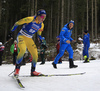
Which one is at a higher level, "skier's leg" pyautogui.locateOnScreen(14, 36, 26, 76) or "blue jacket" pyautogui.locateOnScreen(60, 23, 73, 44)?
"blue jacket" pyautogui.locateOnScreen(60, 23, 73, 44)

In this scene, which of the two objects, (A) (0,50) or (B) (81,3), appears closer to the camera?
(A) (0,50)

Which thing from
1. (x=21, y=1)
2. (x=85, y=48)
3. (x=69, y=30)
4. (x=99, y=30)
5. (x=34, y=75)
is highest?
(x=21, y=1)

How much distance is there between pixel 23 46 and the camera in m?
4.39

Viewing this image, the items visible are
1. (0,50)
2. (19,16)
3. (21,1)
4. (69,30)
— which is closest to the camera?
(69,30)

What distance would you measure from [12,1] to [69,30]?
2430cm

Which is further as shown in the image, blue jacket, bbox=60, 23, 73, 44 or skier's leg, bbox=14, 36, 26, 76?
blue jacket, bbox=60, 23, 73, 44

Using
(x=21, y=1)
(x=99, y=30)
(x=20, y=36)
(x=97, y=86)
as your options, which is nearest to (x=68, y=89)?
(x=97, y=86)

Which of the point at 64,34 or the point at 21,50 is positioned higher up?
the point at 64,34

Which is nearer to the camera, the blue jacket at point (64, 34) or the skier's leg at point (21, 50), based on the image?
the skier's leg at point (21, 50)

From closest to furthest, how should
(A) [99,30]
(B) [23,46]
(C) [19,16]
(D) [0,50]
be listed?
(B) [23,46]
(D) [0,50]
(C) [19,16]
(A) [99,30]

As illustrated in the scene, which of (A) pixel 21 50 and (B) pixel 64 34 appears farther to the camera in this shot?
(B) pixel 64 34

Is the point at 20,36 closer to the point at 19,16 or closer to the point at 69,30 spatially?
the point at 69,30

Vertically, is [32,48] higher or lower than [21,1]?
lower

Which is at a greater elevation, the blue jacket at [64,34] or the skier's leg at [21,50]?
the blue jacket at [64,34]
